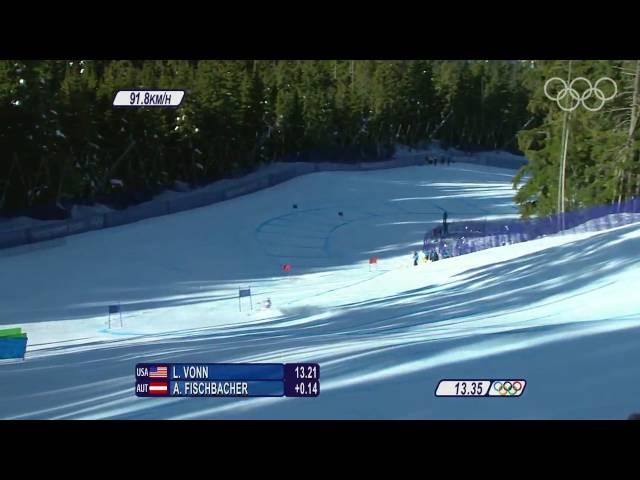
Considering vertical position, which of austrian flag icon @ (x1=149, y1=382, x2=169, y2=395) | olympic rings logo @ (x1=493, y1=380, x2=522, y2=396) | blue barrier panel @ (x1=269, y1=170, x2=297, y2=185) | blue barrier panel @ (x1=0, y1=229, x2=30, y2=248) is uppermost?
blue barrier panel @ (x1=269, y1=170, x2=297, y2=185)

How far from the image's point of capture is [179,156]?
189 inches

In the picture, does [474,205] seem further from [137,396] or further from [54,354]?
[54,354]

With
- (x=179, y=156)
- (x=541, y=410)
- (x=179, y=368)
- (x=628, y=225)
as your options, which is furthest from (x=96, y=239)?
(x=628, y=225)

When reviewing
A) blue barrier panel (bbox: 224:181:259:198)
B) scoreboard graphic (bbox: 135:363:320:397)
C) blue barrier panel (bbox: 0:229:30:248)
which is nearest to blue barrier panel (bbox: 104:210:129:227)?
blue barrier panel (bbox: 0:229:30:248)

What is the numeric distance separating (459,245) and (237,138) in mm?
1479

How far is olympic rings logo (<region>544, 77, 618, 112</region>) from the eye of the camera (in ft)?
13.6

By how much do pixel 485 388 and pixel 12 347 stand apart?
2.50m

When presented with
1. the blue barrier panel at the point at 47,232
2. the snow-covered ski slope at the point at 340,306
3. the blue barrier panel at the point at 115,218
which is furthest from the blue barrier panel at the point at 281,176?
the blue barrier panel at the point at 47,232

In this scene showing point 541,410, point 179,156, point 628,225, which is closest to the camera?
point 541,410

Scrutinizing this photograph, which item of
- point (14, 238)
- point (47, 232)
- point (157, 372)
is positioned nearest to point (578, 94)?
point (157, 372)

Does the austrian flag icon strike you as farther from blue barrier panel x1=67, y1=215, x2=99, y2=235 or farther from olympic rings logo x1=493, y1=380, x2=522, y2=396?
olympic rings logo x1=493, y1=380, x2=522, y2=396

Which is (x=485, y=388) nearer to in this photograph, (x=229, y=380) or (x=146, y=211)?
(x=229, y=380)

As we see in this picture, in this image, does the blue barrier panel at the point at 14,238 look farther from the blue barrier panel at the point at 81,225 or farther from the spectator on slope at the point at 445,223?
the spectator on slope at the point at 445,223

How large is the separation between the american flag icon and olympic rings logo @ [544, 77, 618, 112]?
2.50 meters
